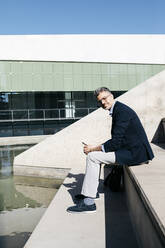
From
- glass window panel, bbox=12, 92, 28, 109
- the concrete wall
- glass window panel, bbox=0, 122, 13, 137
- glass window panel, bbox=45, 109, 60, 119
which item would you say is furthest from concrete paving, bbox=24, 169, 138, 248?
glass window panel, bbox=12, 92, 28, 109

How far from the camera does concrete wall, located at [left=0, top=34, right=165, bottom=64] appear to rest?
19719mm

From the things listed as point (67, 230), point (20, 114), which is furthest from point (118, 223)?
point (20, 114)

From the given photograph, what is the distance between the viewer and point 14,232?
14.3 feet

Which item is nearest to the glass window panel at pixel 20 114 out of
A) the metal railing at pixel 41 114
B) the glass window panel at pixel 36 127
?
the metal railing at pixel 41 114

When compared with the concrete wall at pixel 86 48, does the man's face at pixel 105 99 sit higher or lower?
lower

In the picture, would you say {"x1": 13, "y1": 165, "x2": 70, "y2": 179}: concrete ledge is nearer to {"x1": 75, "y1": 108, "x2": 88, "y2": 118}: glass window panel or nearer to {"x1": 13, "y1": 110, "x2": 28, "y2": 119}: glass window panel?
{"x1": 13, "y1": 110, "x2": 28, "y2": 119}: glass window panel

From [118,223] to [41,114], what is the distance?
1802 centimetres

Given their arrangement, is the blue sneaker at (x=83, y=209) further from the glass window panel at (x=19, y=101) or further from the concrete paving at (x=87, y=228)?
the glass window panel at (x=19, y=101)

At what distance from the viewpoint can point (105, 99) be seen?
12.4 feet

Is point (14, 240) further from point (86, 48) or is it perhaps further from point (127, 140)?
point (86, 48)

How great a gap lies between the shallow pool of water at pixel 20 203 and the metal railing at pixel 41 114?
10.7 meters

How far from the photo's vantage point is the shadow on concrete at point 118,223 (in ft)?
9.78

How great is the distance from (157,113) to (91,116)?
191 cm

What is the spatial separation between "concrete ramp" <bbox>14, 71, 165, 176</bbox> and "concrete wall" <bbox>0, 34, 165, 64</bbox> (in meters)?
13.4
